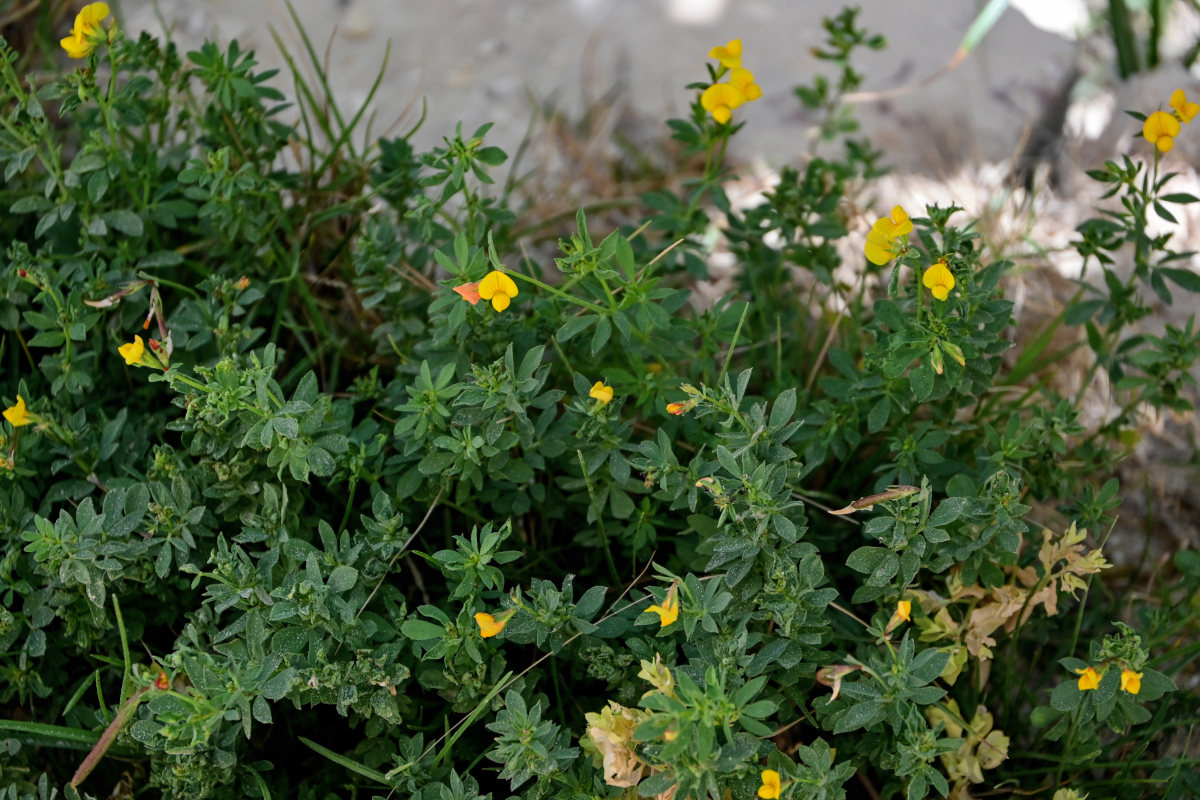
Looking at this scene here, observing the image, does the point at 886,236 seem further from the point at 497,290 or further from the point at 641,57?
the point at 641,57

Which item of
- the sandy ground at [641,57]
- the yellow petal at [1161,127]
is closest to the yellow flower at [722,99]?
the yellow petal at [1161,127]

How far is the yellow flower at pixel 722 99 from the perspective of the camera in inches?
79.8

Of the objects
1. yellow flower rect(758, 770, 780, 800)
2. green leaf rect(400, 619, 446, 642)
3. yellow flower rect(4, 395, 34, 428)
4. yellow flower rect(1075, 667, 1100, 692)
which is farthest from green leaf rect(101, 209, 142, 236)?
yellow flower rect(1075, 667, 1100, 692)

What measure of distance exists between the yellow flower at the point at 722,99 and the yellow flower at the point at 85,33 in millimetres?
1143

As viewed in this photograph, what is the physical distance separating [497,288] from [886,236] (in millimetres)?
648

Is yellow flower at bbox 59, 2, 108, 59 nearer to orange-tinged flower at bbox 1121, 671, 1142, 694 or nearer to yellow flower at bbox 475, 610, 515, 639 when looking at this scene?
yellow flower at bbox 475, 610, 515, 639

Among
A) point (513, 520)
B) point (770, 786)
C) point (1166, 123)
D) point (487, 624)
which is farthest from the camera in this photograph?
point (513, 520)

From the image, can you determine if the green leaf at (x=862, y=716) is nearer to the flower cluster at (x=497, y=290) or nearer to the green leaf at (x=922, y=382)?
the green leaf at (x=922, y=382)

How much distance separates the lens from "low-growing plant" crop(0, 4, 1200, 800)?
5.53ft

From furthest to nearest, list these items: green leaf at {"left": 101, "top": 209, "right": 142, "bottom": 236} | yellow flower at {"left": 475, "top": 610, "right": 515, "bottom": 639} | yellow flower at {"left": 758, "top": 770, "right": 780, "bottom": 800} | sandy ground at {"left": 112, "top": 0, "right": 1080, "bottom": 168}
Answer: sandy ground at {"left": 112, "top": 0, "right": 1080, "bottom": 168}
green leaf at {"left": 101, "top": 209, "right": 142, "bottom": 236}
yellow flower at {"left": 475, "top": 610, "right": 515, "bottom": 639}
yellow flower at {"left": 758, "top": 770, "right": 780, "bottom": 800}

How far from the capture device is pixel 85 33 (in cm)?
195

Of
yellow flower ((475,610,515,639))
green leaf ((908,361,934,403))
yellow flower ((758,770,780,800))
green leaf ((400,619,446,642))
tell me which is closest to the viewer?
yellow flower ((758,770,780,800))

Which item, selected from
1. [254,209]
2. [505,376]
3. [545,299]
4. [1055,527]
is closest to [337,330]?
[254,209]

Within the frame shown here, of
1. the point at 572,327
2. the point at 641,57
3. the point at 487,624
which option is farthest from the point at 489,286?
the point at 641,57
